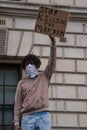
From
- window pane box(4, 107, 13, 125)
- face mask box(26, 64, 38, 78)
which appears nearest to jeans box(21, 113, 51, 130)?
face mask box(26, 64, 38, 78)

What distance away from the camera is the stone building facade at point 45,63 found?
429 inches

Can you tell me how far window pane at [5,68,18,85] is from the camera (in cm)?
1110

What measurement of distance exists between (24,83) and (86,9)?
618 cm

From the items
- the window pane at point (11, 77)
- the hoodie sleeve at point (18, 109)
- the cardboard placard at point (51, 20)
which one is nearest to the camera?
the hoodie sleeve at point (18, 109)

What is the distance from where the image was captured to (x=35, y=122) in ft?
17.9

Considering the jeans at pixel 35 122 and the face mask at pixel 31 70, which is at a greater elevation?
the face mask at pixel 31 70

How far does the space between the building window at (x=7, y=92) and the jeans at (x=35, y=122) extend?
5377 millimetres

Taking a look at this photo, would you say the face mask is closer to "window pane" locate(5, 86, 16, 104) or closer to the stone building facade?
the stone building facade

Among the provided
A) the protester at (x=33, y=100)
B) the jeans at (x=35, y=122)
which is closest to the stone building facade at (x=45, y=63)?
the protester at (x=33, y=100)

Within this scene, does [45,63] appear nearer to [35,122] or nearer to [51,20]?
[51,20]

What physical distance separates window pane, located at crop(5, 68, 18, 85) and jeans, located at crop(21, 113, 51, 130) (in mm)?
5597

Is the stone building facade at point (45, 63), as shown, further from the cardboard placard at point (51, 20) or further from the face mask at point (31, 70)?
the face mask at point (31, 70)

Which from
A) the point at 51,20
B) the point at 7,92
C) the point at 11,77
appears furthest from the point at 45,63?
the point at 51,20

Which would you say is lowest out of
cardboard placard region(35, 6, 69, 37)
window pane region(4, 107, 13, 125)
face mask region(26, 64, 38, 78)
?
window pane region(4, 107, 13, 125)
